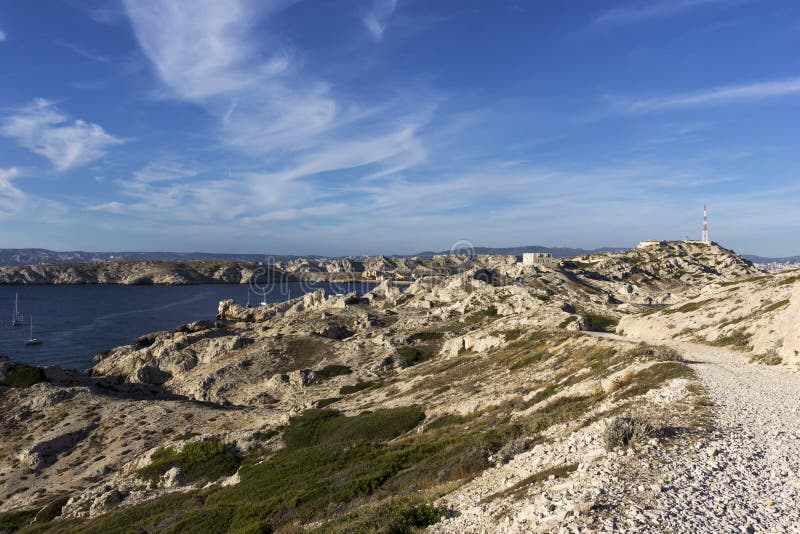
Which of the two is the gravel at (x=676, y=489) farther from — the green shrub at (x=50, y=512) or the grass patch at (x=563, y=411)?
the green shrub at (x=50, y=512)

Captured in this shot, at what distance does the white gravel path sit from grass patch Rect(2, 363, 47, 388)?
219 ft

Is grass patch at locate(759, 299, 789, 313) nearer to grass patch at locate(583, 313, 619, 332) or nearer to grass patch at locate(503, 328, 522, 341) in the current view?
grass patch at locate(583, 313, 619, 332)

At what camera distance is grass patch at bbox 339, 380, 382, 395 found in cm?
5328

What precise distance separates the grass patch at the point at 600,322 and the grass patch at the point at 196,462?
135 feet

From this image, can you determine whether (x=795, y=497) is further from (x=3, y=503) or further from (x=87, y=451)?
(x=87, y=451)

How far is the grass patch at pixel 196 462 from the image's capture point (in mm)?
30609

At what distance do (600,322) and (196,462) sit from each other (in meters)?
49.1

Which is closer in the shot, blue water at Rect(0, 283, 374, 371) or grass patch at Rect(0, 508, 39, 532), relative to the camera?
grass patch at Rect(0, 508, 39, 532)

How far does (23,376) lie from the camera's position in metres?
56.1

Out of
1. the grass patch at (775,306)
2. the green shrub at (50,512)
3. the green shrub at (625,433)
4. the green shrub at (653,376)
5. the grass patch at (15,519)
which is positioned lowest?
the grass patch at (15,519)

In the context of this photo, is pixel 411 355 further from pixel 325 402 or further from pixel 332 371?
pixel 325 402

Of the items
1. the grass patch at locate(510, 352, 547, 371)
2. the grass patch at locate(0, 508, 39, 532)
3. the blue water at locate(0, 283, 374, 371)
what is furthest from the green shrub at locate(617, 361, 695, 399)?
the blue water at locate(0, 283, 374, 371)

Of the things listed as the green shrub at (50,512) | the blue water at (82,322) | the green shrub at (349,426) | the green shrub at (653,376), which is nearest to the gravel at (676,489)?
the green shrub at (653,376)

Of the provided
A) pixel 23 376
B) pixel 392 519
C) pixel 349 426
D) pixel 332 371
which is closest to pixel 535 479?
pixel 392 519
